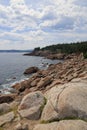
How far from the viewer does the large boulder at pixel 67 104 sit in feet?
36.8

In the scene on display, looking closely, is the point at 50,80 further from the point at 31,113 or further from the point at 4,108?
the point at 31,113

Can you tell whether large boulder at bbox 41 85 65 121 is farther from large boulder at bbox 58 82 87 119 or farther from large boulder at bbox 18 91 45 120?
large boulder at bbox 18 91 45 120

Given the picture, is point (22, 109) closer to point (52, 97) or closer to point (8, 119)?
point (8, 119)

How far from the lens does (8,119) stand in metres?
12.6

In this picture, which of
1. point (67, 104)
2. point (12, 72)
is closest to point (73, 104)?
point (67, 104)

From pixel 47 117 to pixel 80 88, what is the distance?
2.33m

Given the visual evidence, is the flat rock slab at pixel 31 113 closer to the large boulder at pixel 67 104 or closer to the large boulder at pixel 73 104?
the large boulder at pixel 67 104

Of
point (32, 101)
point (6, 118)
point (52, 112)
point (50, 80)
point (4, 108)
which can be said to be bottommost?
point (50, 80)

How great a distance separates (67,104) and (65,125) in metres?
1.23

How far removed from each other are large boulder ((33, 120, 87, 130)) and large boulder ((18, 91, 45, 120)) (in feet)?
4.48

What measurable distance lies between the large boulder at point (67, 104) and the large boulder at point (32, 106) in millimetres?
437

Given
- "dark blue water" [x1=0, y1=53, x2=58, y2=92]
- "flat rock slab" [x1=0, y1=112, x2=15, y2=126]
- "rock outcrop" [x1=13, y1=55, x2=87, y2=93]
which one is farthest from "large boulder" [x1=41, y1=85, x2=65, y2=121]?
"dark blue water" [x1=0, y1=53, x2=58, y2=92]

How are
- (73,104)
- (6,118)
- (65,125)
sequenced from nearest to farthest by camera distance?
(65,125) < (73,104) < (6,118)

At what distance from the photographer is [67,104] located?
1141cm
